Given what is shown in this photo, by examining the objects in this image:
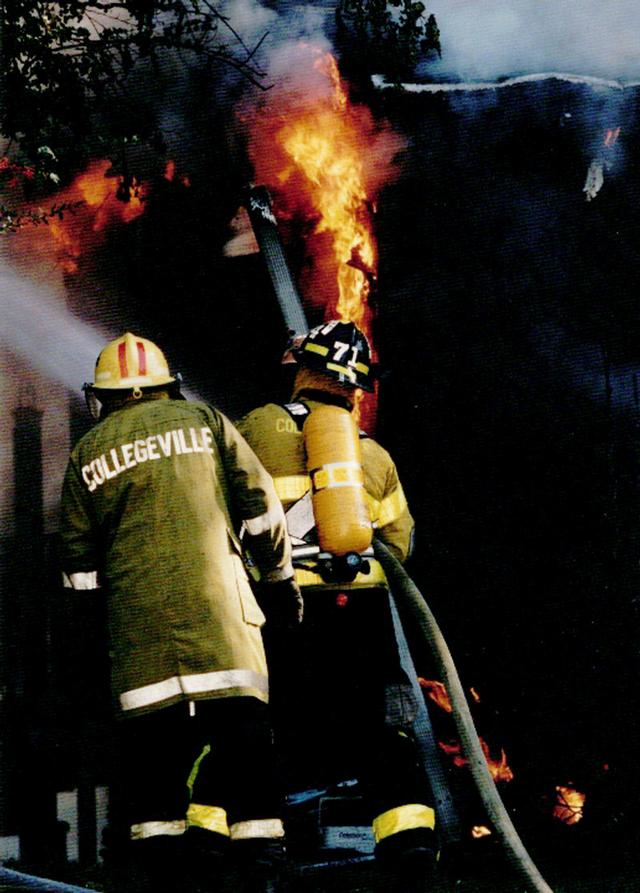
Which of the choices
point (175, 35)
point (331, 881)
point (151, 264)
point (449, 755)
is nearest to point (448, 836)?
point (449, 755)

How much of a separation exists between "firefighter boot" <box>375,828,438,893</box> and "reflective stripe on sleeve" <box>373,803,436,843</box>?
0.02 m

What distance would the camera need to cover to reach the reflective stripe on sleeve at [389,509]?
5.30 m

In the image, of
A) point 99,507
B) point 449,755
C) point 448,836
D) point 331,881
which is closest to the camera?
point 99,507

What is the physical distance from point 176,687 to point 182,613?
0.25 metres

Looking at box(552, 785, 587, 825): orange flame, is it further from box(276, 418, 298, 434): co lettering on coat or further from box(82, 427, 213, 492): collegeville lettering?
box(82, 427, 213, 492): collegeville lettering

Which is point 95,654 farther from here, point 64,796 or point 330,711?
point 64,796

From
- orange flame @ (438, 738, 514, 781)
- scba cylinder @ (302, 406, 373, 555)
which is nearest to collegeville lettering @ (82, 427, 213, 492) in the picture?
scba cylinder @ (302, 406, 373, 555)

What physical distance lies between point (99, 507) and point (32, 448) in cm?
212

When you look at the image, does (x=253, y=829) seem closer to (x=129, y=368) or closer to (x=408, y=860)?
(x=408, y=860)

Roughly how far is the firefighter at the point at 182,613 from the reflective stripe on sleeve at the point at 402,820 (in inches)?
15.8

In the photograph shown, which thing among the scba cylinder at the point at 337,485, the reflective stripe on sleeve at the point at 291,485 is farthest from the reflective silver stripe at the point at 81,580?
the reflective stripe on sleeve at the point at 291,485

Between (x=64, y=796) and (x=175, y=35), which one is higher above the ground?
(x=175, y=35)

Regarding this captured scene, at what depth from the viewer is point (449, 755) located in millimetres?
6000

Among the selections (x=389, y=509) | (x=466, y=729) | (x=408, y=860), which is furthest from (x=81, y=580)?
(x=466, y=729)
